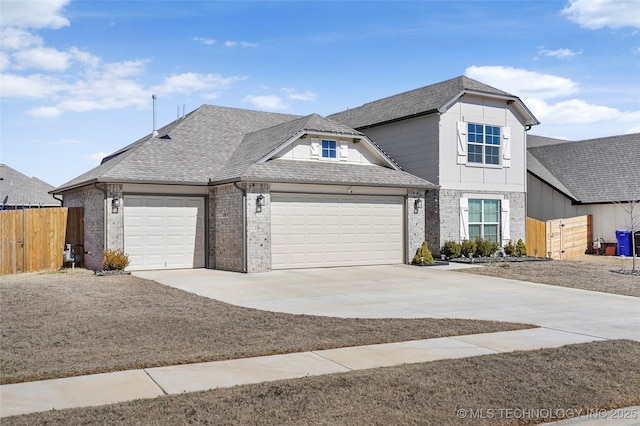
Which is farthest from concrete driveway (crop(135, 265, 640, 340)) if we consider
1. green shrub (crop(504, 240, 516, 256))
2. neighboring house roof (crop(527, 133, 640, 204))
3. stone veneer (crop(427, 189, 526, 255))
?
neighboring house roof (crop(527, 133, 640, 204))

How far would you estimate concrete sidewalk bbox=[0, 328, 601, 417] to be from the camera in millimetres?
5996

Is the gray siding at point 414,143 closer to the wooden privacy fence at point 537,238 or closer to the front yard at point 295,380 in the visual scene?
the wooden privacy fence at point 537,238

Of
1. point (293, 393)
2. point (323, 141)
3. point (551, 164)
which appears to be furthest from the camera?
point (551, 164)

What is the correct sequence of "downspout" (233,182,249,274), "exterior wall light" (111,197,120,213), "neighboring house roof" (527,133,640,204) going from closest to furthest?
"exterior wall light" (111,197,120,213)
"downspout" (233,182,249,274)
"neighboring house roof" (527,133,640,204)

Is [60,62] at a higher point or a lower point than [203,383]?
higher

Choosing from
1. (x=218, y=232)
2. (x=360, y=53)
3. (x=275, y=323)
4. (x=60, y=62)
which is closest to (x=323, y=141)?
(x=360, y=53)

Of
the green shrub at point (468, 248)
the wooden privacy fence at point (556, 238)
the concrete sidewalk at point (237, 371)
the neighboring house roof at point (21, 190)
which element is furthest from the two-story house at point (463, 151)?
the neighboring house roof at point (21, 190)

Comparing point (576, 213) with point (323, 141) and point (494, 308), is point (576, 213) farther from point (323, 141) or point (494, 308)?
point (494, 308)

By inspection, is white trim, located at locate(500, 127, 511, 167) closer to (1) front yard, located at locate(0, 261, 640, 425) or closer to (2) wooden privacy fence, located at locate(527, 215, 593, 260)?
(2) wooden privacy fence, located at locate(527, 215, 593, 260)

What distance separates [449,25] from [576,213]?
16.5 m

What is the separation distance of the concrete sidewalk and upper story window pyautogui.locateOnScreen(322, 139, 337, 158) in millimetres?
13128

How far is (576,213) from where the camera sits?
29.3 m

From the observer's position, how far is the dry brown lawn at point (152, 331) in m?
7.49

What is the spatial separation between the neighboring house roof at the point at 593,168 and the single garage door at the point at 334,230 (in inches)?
461
